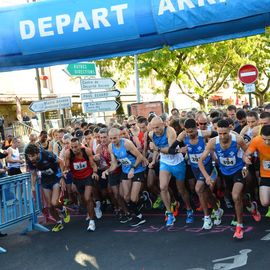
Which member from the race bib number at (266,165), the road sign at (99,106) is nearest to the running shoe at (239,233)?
the race bib number at (266,165)

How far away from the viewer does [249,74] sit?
13070 mm

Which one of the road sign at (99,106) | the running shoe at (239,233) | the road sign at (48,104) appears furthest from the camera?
the road sign at (99,106)

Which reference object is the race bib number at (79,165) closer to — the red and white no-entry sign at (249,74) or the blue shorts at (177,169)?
the blue shorts at (177,169)

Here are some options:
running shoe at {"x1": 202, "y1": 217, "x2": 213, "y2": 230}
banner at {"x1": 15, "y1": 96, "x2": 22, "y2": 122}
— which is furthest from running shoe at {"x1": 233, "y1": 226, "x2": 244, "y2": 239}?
banner at {"x1": 15, "y1": 96, "x2": 22, "y2": 122}

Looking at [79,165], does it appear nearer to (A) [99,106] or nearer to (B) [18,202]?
(B) [18,202]

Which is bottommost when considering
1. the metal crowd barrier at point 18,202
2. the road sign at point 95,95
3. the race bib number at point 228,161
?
the metal crowd barrier at point 18,202

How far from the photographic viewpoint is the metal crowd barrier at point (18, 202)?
7102 millimetres

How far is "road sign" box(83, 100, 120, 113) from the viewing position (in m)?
12.4

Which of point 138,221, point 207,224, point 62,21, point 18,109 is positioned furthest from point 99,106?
point 18,109

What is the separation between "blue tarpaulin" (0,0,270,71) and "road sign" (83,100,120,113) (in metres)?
7.26

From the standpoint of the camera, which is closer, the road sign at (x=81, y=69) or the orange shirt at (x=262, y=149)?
the orange shirt at (x=262, y=149)

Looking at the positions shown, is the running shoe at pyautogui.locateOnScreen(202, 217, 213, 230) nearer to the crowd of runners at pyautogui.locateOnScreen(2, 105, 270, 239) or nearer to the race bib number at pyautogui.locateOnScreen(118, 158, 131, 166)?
the crowd of runners at pyautogui.locateOnScreen(2, 105, 270, 239)

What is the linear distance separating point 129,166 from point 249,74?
683 centimetres

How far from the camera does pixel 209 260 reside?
5.38m
